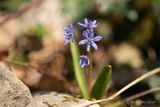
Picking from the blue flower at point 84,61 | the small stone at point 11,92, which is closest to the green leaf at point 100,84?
the blue flower at point 84,61

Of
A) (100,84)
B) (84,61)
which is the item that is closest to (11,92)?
(84,61)

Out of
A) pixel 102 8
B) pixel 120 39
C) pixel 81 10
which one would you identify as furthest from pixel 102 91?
pixel 120 39

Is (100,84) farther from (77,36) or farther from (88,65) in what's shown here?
(77,36)

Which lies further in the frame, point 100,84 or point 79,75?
point 79,75

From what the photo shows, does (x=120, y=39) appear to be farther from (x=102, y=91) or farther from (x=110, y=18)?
(x=102, y=91)

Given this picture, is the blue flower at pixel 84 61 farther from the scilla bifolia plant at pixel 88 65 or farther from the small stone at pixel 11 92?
the small stone at pixel 11 92

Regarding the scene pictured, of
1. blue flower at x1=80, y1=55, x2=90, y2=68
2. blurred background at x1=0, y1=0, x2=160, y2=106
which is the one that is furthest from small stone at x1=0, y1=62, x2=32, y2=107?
blurred background at x1=0, y1=0, x2=160, y2=106
